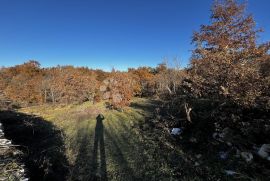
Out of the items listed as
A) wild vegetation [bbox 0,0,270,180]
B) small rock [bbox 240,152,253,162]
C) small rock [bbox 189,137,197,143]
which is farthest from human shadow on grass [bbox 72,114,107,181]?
small rock [bbox 240,152,253,162]

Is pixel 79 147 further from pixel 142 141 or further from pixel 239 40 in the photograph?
pixel 239 40

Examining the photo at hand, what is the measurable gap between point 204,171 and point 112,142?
4.98m

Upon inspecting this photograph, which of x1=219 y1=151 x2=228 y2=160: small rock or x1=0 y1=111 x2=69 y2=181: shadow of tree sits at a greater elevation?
x1=219 y1=151 x2=228 y2=160: small rock

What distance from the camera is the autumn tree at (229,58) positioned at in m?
7.38

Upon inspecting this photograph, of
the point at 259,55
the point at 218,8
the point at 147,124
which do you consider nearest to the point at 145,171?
the point at 147,124

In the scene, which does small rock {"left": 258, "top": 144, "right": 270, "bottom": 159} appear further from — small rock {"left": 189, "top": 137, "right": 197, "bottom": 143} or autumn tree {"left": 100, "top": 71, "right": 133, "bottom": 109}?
autumn tree {"left": 100, "top": 71, "right": 133, "bottom": 109}

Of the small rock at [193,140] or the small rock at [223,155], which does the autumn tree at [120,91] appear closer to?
the small rock at [193,140]

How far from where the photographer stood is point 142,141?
9.20 m

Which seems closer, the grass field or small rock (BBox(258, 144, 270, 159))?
small rock (BBox(258, 144, 270, 159))

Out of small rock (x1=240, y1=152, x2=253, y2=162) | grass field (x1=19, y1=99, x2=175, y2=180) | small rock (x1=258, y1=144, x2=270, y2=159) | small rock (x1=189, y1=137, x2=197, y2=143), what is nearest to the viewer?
small rock (x1=258, y1=144, x2=270, y2=159)

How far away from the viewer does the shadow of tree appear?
A: 6605mm

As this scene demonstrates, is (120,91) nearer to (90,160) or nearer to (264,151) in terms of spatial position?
(90,160)

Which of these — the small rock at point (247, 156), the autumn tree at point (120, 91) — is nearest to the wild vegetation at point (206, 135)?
the small rock at point (247, 156)

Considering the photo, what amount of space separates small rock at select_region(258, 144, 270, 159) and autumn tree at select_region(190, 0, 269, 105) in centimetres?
189
